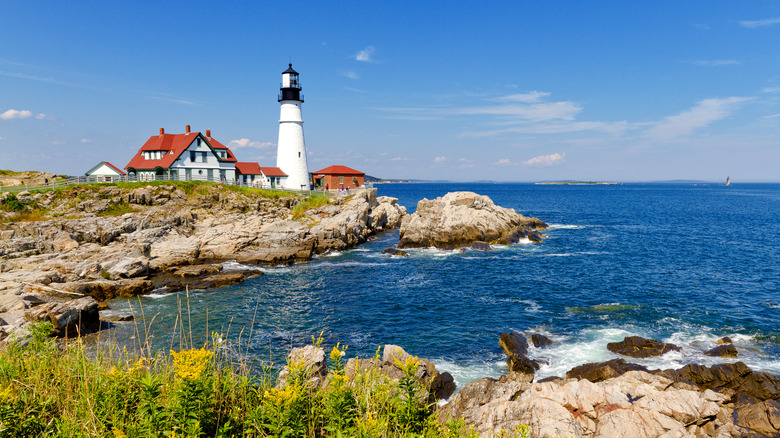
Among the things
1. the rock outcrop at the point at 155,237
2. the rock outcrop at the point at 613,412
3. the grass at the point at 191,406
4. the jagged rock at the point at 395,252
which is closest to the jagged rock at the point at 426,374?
the rock outcrop at the point at 613,412

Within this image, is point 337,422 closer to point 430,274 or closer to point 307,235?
point 430,274

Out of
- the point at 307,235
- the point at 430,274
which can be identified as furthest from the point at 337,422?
the point at 307,235

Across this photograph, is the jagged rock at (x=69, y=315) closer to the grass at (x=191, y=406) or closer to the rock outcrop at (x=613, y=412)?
the grass at (x=191, y=406)

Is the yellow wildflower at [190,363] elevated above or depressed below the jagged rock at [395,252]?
above

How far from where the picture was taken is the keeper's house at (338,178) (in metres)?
72.9

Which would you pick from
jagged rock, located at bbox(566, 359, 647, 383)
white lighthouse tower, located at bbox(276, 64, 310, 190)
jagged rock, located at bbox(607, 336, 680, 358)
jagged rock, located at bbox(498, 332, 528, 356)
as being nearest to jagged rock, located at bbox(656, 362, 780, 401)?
jagged rock, located at bbox(566, 359, 647, 383)

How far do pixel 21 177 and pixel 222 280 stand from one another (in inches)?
1818

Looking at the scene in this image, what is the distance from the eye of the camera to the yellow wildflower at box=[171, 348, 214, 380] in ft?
18.5

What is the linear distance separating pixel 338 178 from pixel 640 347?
58.9m

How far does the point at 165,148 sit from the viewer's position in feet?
194

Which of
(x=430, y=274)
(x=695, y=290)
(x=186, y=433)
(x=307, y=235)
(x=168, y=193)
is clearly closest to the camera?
(x=186, y=433)

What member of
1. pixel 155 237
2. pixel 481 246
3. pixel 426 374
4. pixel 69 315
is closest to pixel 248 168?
pixel 155 237

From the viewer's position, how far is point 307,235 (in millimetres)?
44438

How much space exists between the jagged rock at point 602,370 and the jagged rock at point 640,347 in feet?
7.37
